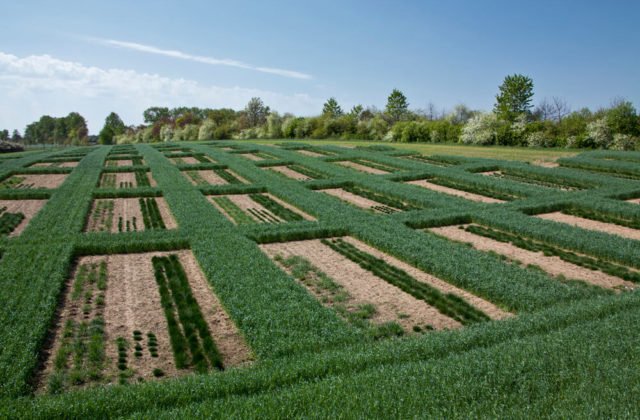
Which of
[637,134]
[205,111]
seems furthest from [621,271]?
[205,111]

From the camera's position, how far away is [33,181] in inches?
1571

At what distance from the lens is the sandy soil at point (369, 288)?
44.5 feet

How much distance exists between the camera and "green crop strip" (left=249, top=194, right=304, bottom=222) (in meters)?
26.2

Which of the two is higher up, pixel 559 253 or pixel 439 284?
pixel 559 253

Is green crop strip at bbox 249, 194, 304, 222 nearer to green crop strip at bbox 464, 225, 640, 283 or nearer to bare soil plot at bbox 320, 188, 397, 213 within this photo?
bare soil plot at bbox 320, 188, 397, 213

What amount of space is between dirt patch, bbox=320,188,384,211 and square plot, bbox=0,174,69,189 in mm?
19874

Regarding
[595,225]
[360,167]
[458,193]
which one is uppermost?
[360,167]

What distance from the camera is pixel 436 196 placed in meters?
29.3

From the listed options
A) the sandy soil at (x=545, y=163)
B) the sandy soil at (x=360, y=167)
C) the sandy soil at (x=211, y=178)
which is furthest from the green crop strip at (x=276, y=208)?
the sandy soil at (x=545, y=163)

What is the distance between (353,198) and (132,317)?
766 inches

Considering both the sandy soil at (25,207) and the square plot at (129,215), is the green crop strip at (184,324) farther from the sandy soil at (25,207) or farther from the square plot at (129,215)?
the sandy soil at (25,207)

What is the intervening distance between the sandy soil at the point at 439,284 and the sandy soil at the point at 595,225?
10.1 meters

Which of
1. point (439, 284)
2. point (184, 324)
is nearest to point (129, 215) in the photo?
point (184, 324)

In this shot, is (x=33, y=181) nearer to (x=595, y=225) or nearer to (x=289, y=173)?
(x=289, y=173)
